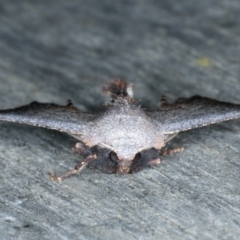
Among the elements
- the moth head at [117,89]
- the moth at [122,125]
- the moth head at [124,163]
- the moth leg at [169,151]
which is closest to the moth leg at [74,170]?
the moth at [122,125]

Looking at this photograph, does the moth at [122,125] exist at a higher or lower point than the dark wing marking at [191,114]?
lower

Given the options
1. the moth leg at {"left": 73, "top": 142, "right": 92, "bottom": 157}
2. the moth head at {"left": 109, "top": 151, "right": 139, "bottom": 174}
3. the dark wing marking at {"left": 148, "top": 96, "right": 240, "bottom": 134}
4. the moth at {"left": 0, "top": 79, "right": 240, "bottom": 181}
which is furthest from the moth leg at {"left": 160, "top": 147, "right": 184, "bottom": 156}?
the moth leg at {"left": 73, "top": 142, "right": 92, "bottom": 157}

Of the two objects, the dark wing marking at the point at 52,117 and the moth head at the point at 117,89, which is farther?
the moth head at the point at 117,89

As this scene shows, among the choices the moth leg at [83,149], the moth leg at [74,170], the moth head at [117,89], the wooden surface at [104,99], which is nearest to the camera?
the wooden surface at [104,99]

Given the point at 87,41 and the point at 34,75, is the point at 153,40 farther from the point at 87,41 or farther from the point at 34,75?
the point at 34,75

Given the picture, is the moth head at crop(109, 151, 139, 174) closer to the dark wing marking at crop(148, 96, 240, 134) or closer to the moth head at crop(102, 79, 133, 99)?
the dark wing marking at crop(148, 96, 240, 134)

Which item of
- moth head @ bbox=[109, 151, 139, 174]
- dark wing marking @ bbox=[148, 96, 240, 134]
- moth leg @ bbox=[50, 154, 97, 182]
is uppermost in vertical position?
dark wing marking @ bbox=[148, 96, 240, 134]

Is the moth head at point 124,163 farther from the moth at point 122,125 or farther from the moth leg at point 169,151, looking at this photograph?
the moth leg at point 169,151

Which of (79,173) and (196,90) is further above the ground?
(196,90)

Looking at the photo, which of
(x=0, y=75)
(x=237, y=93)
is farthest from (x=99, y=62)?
(x=237, y=93)
